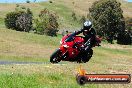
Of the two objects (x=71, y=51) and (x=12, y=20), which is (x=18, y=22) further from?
(x=71, y=51)

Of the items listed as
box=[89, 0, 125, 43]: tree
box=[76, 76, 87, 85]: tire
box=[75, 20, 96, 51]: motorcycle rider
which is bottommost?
box=[89, 0, 125, 43]: tree

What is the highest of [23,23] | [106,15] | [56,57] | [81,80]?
[56,57]

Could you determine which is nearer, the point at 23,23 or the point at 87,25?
the point at 87,25

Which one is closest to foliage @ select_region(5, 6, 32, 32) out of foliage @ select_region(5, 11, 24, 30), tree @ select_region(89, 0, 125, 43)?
foliage @ select_region(5, 11, 24, 30)

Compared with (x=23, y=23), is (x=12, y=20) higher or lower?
higher

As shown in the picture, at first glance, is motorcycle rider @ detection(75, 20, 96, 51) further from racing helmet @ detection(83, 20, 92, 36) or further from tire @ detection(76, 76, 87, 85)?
tire @ detection(76, 76, 87, 85)

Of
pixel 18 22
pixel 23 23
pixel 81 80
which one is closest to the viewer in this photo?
pixel 81 80

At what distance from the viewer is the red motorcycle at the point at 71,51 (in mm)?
8789

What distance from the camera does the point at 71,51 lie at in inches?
347

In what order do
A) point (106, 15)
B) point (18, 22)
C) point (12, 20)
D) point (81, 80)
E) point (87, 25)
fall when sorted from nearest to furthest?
Answer: point (87, 25), point (81, 80), point (106, 15), point (18, 22), point (12, 20)

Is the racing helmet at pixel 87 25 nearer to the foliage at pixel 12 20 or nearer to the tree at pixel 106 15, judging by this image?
the tree at pixel 106 15

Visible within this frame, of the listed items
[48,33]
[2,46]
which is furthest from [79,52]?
[48,33]

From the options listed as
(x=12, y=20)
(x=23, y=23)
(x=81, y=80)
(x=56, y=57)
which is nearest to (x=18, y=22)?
(x=12, y=20)

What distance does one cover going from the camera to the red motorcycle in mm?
8789
